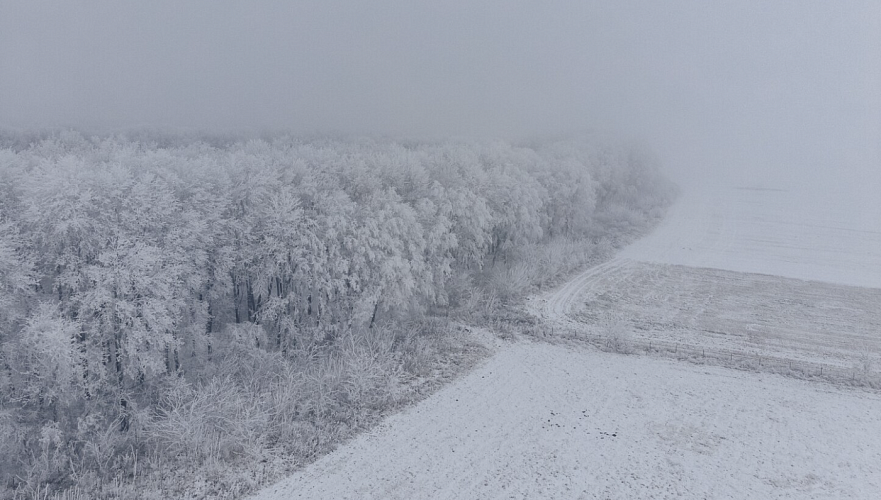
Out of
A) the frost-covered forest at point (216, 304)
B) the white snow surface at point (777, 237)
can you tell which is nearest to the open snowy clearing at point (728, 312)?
the white snow surface at point (777, 237)

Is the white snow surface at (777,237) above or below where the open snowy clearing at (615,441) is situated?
above

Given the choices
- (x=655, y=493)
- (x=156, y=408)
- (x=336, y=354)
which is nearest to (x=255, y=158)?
(x=336, y=354)

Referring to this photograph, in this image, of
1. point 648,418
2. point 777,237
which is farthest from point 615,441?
point 777,237

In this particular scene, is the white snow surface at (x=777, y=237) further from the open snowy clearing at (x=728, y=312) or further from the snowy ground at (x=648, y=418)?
the snowy ground at (x=648, y=418)

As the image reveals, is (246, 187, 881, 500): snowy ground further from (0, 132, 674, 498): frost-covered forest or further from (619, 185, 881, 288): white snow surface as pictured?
(619, 185, 881, 288): white snow surface

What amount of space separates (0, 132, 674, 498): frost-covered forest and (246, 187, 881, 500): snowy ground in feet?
8.54

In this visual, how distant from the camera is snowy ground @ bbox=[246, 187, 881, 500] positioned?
1781 centimetres

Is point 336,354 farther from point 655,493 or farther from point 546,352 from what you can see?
point 655,493

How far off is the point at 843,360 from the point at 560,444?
1833 centimetres

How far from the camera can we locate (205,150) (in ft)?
128

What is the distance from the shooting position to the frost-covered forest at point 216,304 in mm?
17922

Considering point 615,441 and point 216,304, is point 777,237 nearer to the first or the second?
point 615,441

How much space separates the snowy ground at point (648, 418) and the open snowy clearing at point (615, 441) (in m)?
0.06

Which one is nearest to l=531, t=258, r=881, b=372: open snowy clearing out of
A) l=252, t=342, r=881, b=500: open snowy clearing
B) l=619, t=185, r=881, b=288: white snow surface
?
l=252, t=342, r=881, b=500: open snowy clearing
